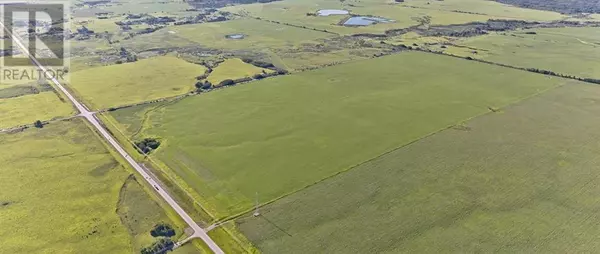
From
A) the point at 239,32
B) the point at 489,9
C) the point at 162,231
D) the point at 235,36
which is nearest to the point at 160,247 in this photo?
the point at 162,231

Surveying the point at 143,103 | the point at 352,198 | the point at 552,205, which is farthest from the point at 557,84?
the point at 143,103

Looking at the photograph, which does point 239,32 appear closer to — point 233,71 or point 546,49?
point 233,71

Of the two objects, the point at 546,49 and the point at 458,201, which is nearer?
the point at 458,201

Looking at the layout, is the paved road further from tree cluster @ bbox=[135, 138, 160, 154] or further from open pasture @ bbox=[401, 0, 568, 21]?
open pasture @ bbox=[401, 0, 568, 21]

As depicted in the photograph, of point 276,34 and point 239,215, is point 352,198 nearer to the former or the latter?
point 239,215

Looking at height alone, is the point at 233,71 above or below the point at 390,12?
below

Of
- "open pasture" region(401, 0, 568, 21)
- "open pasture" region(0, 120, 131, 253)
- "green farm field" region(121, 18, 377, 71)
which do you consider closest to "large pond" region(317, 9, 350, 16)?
"green farm field" region(121, 18, 377, 71)
